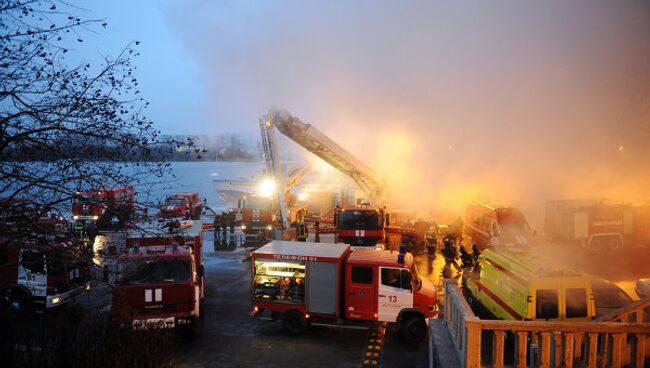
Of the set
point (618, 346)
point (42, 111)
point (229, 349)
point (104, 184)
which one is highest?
point (42, 111)

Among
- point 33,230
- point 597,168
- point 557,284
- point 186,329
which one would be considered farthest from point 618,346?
point 597,168

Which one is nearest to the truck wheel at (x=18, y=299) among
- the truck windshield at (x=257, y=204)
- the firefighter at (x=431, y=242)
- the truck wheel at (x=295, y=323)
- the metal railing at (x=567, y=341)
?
the truck wheel at (x=295, y=323)

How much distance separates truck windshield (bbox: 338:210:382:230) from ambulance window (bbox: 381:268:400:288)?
6.37m

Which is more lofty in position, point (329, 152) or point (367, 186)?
point (329, 152)

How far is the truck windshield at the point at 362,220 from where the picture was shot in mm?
16297

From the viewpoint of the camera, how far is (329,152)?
1984 centimetres

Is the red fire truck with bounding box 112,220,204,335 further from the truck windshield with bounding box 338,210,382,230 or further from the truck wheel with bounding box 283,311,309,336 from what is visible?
the truck windshield with bounding box 338,210,382,230

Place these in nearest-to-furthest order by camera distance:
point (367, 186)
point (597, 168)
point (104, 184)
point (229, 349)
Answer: point (104, 184), point (229, 349), point (367, 186), point (597, 168)

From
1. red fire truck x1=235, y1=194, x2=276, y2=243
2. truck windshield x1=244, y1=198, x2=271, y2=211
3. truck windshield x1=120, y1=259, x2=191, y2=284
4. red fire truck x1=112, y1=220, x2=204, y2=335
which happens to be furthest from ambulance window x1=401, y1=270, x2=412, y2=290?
truck windshield x1=244, y1=198, x2=271, y2=211

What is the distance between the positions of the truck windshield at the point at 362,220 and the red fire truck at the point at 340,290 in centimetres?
584

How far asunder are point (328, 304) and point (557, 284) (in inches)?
185

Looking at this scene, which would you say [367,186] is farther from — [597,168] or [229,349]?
[597,168]

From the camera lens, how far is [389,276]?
32.6 ft

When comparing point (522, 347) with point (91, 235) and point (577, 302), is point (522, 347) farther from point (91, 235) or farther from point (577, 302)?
point (91, 235)
